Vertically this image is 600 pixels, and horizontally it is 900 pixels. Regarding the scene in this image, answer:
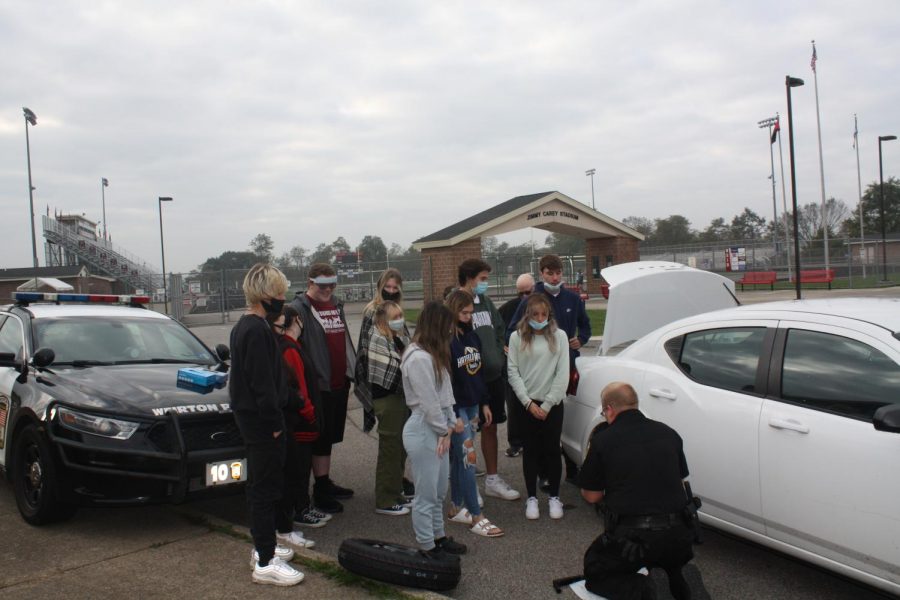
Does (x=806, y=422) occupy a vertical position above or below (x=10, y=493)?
above

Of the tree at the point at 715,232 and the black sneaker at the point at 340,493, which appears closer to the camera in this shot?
the black sneaker at the point at 340,493

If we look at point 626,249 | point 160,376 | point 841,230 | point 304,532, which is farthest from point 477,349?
point 841,230

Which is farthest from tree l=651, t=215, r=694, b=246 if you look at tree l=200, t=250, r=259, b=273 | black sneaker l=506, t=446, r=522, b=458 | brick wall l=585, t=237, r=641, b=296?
black sneaker l=506, t=446, r=522, b=458

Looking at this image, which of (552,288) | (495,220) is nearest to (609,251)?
(495,220)

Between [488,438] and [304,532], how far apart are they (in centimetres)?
156

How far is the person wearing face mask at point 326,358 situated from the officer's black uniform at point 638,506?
97.8 inches

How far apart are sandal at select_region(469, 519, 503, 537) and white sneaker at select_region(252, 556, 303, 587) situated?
1350 millimetres

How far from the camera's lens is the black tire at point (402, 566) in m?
3.90

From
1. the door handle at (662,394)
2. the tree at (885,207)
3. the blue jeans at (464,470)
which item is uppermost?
the tree at (885,207)

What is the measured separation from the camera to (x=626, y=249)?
93.6 feet

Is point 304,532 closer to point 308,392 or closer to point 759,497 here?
point 308,392

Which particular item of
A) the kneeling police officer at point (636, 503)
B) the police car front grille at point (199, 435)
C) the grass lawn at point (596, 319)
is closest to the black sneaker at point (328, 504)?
the police car front grille at point (199, 435)

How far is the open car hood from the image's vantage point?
6180mm

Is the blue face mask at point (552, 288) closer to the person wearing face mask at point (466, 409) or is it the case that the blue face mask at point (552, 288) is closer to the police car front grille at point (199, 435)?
the person wearing face mask at point (466, 409)
